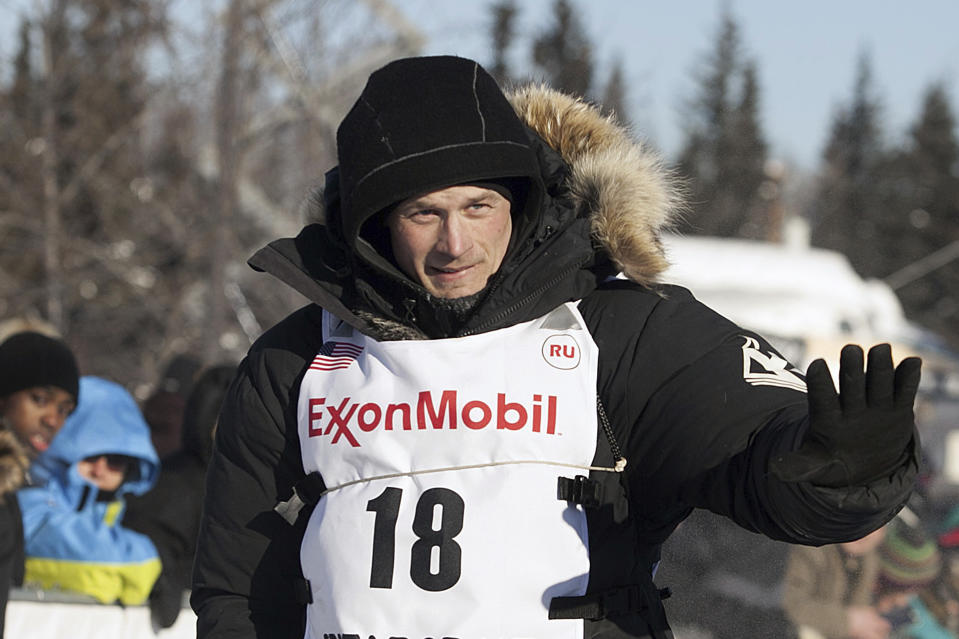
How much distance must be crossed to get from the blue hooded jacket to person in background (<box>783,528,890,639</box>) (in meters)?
2.21

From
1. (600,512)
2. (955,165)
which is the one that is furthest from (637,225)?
(955,165)

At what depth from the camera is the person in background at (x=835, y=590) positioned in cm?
350

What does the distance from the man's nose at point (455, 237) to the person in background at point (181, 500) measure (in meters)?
2.52

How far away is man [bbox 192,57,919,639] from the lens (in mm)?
2096

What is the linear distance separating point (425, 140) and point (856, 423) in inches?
35.9

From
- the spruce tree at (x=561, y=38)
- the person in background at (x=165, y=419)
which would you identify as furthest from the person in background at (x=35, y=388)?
the spruce tree at (x=561, y=38)

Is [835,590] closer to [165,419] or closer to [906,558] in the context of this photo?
[906,558]

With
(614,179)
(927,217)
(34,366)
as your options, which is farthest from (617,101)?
(927,217)

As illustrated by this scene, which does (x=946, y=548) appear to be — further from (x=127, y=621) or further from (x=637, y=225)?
(x=127, y=621)

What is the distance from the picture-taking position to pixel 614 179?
2305 millimetres

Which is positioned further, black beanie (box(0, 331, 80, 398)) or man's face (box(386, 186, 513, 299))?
black beanie (box(0, 331, 80, 398))

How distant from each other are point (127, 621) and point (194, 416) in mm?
1165

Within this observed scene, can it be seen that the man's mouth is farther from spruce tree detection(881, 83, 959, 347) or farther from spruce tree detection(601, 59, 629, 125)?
spruce tree detection(881, 83, 959, 347)

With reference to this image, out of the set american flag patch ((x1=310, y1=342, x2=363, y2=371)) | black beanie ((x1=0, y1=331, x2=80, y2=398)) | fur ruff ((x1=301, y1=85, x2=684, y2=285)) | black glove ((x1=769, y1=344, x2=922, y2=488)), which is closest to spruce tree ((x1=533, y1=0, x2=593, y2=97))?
black beanie ((x1=0, y1=331, x2=80, y2=398))
